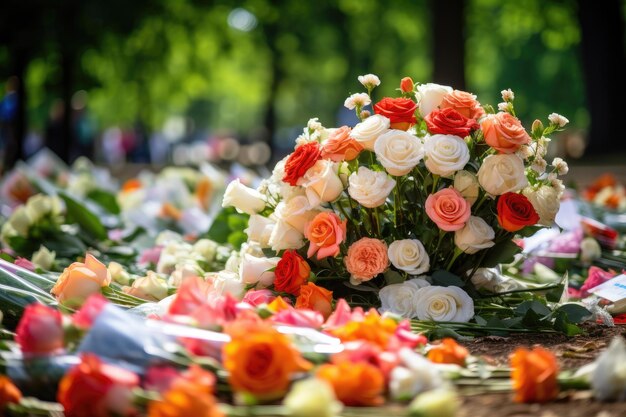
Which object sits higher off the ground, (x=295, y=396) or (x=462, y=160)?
(x=462, y=160)

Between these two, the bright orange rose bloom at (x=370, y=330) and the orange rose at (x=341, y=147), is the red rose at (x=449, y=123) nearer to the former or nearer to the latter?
the orange rose at (x=341, y=147)

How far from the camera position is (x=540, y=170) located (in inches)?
130

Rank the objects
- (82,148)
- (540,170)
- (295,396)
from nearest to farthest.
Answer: (295,396) < (540,170) < (82,148)

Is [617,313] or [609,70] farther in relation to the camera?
[609,70]

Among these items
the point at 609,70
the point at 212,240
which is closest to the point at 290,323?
the point at 212,240

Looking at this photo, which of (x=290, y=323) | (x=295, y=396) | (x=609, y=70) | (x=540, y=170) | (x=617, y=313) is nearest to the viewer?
(x=295, y=396)

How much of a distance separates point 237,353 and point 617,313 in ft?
6.68

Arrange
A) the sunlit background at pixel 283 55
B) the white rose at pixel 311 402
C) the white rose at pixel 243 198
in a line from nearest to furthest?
1. the white rose at pixel 311 402
2. the white rose at pixel 243 198
3. the sunlit background at pixel 283 55

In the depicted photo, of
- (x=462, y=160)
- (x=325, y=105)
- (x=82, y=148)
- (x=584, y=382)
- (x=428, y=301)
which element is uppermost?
(x=325, y=105)

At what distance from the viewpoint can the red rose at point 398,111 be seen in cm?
321

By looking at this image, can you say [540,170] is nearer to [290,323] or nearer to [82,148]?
[290,323]

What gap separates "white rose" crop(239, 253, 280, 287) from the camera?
10.9 ft

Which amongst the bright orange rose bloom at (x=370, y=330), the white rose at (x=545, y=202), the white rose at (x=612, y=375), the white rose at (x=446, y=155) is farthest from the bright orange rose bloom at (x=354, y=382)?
the white rose at (x=545, y=202)

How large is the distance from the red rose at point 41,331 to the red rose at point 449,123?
1457 millimetres
